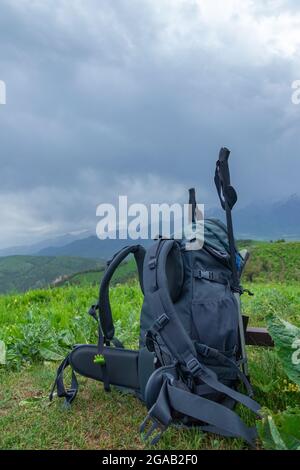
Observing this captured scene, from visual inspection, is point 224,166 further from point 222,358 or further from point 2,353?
point 2,353

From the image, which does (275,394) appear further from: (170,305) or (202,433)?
(170,305)

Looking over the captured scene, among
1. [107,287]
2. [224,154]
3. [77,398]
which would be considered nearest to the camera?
[224,154]

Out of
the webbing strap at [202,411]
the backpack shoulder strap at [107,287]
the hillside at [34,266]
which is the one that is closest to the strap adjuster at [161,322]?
the webbing strap at [202,411]

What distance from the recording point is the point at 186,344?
10.4 feet

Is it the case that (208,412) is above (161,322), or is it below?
below

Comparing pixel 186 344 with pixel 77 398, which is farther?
pixel 77 398

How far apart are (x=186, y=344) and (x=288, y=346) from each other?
0.67 meters

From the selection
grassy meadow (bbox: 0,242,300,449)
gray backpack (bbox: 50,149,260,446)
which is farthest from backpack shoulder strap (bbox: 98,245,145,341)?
grassy meadow (bbox: 0,242,300,449)

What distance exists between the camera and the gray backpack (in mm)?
2920

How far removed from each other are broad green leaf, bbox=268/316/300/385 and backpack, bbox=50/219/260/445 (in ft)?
1.07

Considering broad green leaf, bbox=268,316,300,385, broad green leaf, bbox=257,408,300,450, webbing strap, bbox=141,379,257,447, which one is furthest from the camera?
broad green leaf, bbox=268,316,300,385

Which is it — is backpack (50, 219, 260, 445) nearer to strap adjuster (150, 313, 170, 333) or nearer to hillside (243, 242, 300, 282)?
strap adjuster (150, 313, 170, 333)

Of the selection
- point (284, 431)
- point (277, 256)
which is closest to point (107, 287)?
point (284, 431)
